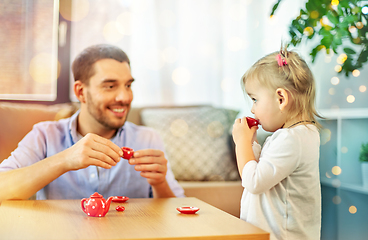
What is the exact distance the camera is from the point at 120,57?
1.48 meters

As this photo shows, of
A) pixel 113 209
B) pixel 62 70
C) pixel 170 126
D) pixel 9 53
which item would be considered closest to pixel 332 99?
pixel 170 126

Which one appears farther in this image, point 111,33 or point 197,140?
point 111,33

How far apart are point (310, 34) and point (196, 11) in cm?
156

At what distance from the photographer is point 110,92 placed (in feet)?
4.76

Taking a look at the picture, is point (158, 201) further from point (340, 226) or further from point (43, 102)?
point (43, 102)

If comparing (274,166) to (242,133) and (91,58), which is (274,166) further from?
(91,58)

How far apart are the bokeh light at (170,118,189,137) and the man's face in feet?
2.06

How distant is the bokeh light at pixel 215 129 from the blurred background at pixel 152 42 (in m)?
0.34

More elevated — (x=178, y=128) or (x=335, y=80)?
(x=335, y=80)

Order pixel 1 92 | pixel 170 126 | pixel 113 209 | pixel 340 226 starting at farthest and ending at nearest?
pixel 1 92, pixel 170 126, pixel 340 226, pixel 113 209

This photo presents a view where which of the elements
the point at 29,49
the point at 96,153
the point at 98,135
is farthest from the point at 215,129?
the point at 29,49

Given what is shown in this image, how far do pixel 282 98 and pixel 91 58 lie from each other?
2.93ft

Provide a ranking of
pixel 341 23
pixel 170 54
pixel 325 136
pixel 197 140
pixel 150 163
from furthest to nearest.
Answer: pixel 170 54, pixel 197 140, pixel 325 136, pixel 341 23, pixel 150 163

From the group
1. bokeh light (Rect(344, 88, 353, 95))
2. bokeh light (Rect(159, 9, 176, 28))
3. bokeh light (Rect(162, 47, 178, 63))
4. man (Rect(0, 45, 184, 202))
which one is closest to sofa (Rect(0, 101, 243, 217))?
man (Rect(0, 45, 184, 202))
